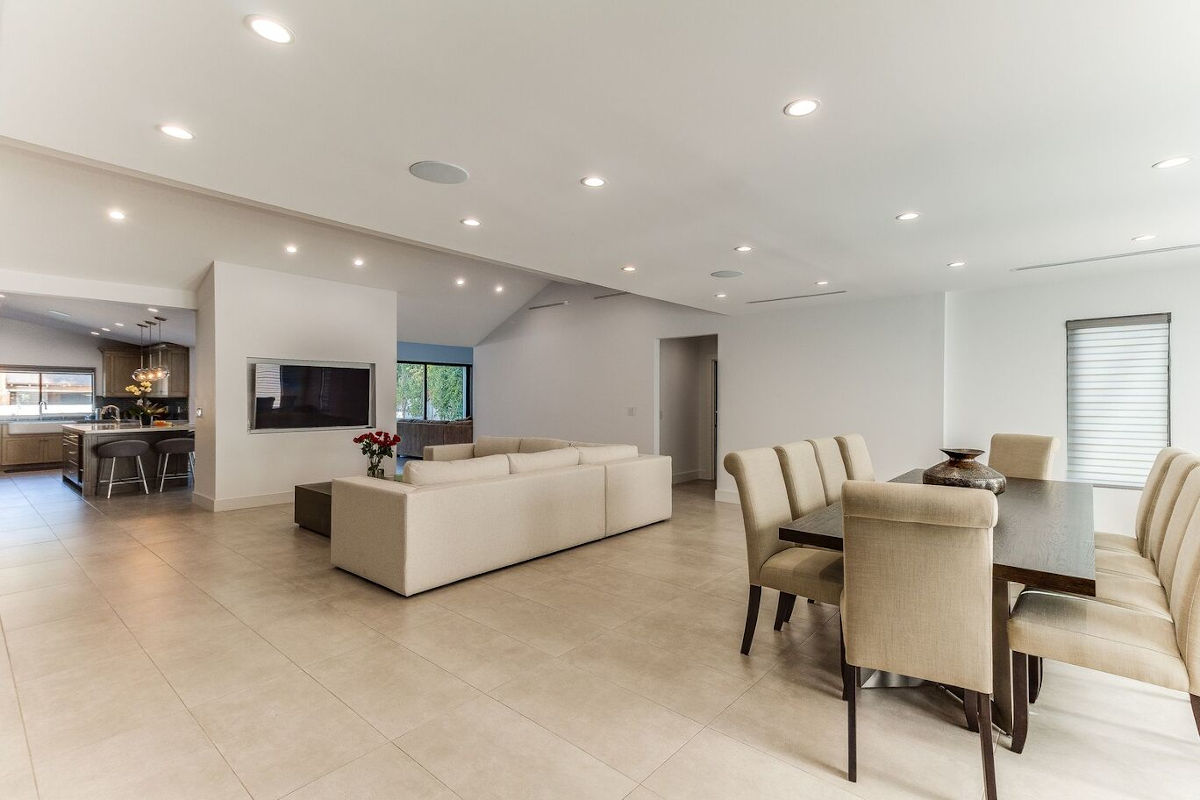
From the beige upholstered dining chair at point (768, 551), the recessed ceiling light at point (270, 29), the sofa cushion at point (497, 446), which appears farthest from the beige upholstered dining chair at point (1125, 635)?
the sofa cushion at point (497, 446)

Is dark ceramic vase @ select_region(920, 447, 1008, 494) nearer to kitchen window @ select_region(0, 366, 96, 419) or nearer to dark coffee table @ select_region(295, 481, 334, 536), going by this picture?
dark coffee table @ select_region(295, 481, 334, 536)

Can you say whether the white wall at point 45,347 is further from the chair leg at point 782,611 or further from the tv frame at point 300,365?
the chair leg at point 782,611

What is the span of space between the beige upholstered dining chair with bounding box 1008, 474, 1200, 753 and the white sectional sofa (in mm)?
3004

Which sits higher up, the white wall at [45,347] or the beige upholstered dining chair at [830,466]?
the white wall at [45,347]

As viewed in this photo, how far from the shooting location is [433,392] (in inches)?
479

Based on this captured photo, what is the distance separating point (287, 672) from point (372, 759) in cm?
88

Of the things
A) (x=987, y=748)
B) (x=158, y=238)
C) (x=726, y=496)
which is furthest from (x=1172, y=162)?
(x=158, y=238)

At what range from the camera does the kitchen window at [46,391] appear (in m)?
9.62

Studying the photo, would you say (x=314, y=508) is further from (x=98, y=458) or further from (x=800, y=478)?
(x=98, y=458)

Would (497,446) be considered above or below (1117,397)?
below

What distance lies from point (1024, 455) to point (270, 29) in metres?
5.05

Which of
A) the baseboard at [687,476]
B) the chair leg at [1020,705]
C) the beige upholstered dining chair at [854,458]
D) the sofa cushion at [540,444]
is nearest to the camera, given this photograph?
the chair leg at [1020,705]

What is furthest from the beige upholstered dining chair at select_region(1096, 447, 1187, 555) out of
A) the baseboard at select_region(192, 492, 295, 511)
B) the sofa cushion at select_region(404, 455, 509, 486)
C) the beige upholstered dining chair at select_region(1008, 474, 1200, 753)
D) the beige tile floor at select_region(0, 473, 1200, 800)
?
the baseboard at select_region(192, 492, 295, 511)

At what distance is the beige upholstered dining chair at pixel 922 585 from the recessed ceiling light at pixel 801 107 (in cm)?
139
